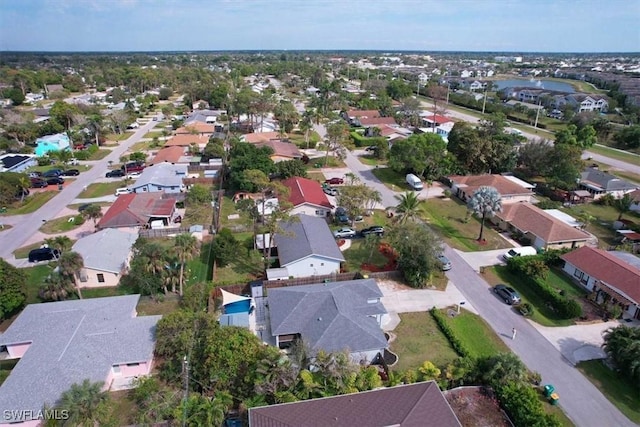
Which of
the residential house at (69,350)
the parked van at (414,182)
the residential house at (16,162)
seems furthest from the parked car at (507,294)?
the residential house at (16,162)

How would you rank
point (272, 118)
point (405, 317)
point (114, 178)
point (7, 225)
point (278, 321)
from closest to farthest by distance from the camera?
point (278, 321) < point (405, 317) < point (7, 225) < point (114, 178) < point (272, 118)

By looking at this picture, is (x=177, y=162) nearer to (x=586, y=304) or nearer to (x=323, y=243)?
(x=323, y=243)

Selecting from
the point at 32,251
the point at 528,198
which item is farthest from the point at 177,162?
the point at 528,198

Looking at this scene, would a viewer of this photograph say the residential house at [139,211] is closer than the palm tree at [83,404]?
No

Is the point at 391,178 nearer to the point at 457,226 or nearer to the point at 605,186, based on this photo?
the point at 457,226

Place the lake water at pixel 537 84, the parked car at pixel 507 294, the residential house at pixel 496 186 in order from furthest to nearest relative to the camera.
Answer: the lake water at pixel 537 84
the residential house at pixel 496 186
the parked car at pixel 507 294

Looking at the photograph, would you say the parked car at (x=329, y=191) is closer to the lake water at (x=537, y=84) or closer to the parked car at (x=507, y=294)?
the parked car at (x=507, y=294)

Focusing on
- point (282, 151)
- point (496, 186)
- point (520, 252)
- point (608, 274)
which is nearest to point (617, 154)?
point (496, 186)
